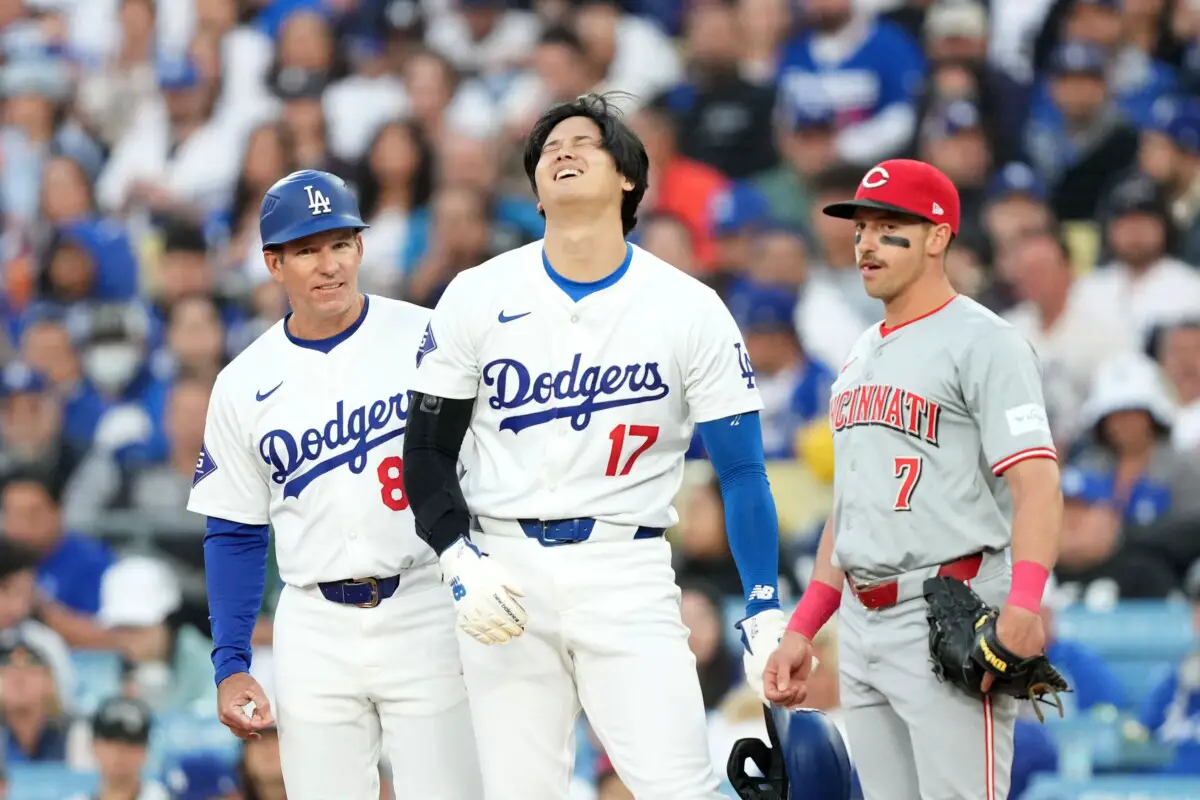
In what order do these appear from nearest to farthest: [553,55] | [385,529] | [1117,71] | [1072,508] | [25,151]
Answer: [385,529]
[1072,508]
[1117,71]
[553,55]
[25,151]

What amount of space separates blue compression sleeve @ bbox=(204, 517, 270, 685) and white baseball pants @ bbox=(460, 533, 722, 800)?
741 millimetres

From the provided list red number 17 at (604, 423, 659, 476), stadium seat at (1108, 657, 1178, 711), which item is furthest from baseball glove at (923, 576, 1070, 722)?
stadium seat at (1108, 657, 1178, 711)

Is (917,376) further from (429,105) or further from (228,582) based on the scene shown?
(429,105)

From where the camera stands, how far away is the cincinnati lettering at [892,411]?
361 cm

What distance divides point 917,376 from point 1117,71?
16.8ft

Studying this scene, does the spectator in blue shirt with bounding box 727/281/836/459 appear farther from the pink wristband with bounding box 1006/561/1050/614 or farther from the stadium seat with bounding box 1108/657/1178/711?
the pink wristband with bounding box 1006/561/1050/614

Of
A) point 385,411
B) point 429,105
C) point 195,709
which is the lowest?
point 195,709

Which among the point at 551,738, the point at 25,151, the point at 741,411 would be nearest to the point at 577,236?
the point at 741,411

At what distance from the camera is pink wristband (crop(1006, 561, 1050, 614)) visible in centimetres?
332

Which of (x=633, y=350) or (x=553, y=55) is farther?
(x=553, y=55)

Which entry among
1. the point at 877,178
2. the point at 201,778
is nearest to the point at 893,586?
the point at 877,178

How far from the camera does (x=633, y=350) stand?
3.55 meters

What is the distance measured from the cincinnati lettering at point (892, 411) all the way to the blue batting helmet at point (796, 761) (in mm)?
688

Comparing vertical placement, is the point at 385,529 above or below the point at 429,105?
below
